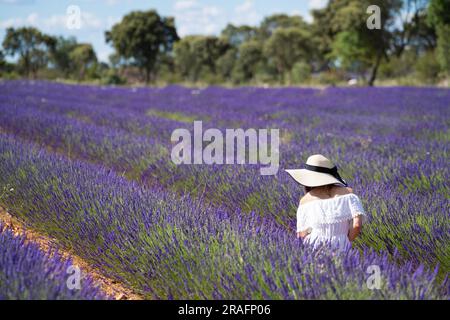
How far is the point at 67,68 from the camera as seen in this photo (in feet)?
152

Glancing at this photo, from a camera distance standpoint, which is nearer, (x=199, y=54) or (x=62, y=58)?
(x=199, y=54)

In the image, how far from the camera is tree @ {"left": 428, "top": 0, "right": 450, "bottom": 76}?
18.9m

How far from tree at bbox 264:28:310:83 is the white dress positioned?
105 ft

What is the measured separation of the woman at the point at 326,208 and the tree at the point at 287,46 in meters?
31.8

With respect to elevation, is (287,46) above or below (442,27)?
above

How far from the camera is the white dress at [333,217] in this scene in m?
2.24

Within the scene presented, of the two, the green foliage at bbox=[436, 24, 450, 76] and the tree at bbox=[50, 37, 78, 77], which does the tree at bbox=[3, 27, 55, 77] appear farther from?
the green foliage at bbox=[436, 24, 450, 76]

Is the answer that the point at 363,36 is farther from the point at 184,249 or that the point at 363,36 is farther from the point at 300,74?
the point at 184,249

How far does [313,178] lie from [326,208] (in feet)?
0.49

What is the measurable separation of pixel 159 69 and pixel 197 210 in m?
44.6

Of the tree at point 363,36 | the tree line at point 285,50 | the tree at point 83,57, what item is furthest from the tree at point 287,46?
the tree at point 83,57

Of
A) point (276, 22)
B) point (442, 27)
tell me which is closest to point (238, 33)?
point (276, 22)

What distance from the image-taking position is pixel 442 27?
65.8ft
